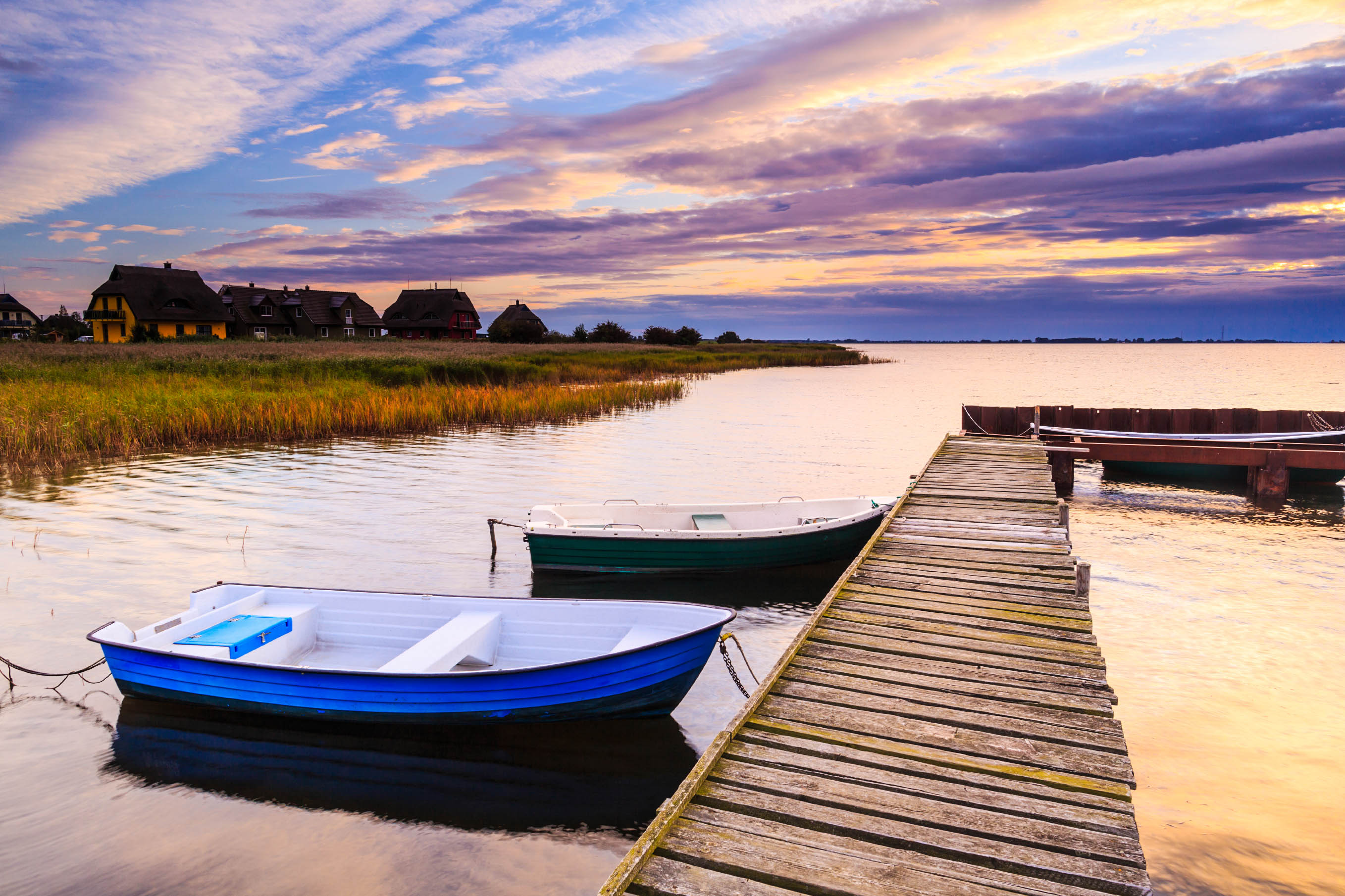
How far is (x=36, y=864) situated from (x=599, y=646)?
4249 mm

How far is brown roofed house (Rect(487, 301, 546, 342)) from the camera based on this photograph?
275ft

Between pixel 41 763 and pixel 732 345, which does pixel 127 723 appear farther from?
pixel 732 345

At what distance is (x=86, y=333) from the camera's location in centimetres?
8100

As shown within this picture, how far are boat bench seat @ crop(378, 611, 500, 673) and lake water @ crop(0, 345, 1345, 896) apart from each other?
0.70m

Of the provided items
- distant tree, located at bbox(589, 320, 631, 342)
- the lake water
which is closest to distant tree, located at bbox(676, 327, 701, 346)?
distant tree, located at bbox(589, 320, 631, 342)

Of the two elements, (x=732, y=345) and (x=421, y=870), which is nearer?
(x=421, y=870)

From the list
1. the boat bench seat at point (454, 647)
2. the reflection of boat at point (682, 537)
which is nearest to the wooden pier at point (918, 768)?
the boat bench seat at point (454, 647)

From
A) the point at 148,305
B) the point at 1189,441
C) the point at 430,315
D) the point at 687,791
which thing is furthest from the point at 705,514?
the point at 430,315

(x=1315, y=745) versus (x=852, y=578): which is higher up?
(x=852, y=578)

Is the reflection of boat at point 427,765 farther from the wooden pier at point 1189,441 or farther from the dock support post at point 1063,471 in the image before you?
the wooden pier at point 1189,441

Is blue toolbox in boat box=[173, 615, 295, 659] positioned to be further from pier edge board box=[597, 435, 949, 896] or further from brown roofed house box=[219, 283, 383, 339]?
brown roofed house box=[219, 283, 383, 339]

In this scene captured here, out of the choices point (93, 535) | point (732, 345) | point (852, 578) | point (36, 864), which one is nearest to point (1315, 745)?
point (852, 578)

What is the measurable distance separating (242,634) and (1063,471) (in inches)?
664

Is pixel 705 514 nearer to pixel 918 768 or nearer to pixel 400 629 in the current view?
pixel 400 629
